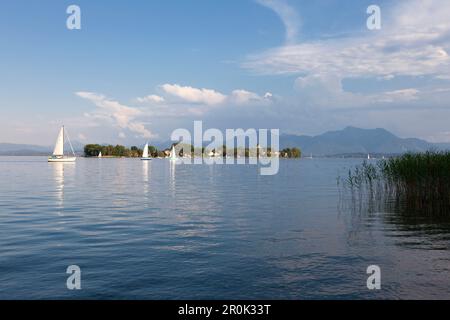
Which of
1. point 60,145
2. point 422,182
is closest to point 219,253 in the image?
point 422,182

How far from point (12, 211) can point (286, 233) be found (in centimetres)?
2536

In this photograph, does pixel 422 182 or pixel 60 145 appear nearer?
pixel 422 182

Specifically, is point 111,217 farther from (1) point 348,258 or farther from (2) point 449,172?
(2) point 449,172

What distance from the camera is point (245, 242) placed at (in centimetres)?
2558

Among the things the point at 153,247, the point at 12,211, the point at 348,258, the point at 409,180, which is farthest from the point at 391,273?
the point at 12,211

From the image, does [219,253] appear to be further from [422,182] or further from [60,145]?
[60,145]

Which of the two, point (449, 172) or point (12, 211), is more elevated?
point (449, 172)

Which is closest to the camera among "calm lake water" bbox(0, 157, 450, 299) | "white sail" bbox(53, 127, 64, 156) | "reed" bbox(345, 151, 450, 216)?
"calm lake water" bbox(0, 157, 450, 299)

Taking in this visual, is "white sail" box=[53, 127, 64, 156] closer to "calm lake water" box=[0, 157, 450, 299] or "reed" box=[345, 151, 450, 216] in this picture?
"calm lake water" box=[0, 157, 450, 299]

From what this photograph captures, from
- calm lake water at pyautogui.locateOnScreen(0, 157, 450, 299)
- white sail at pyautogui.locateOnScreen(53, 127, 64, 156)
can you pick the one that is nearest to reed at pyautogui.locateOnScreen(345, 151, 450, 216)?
calm lake water at pyautogui.locateOnScreen(0, 157, 450, 299)

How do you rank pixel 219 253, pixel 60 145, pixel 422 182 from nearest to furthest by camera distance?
pixel 219 253
pixel 422 182
pixel 60 145

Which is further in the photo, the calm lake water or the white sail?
the white sail

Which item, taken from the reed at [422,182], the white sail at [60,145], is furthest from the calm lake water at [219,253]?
the white sail at [60,145]

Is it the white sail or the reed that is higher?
the white sail
